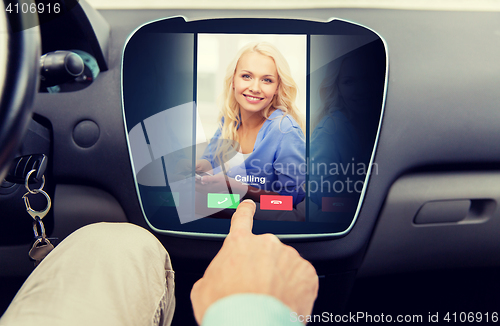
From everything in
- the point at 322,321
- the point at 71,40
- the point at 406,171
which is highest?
the point at 71,40

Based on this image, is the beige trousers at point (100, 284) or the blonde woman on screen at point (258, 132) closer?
the beige trousers at point (100, 284)

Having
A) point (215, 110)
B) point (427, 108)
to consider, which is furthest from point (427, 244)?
point (215, 110)

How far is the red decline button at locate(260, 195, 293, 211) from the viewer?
65cm

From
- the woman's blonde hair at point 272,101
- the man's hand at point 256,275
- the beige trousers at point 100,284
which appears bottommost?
the beige trousers at point 100,284

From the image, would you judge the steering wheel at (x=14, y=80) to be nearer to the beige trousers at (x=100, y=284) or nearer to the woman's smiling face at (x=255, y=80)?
the beige trousers at (x=100, y=284)

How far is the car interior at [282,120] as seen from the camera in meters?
0.63

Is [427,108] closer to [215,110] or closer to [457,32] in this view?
[457,32]

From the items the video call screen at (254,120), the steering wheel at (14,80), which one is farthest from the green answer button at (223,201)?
the steering wheel at (14,80)

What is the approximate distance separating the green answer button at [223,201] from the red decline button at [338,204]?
189mm

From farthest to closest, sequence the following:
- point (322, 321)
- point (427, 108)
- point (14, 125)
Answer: point (322, 321) → point (427, 108) → point (14, 125)

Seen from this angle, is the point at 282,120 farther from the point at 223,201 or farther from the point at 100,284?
the point at 100,284

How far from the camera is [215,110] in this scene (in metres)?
0.65

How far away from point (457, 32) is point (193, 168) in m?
0.64

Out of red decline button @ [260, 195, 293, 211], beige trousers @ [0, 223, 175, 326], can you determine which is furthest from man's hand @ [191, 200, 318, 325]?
red decline button @ [260, 195, 293, 211]
